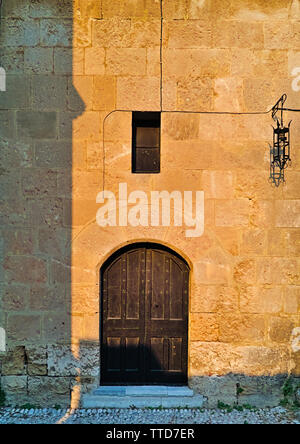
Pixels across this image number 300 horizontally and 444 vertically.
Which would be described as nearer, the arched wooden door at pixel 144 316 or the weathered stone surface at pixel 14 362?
the weathered stone surface at pixel 14 362

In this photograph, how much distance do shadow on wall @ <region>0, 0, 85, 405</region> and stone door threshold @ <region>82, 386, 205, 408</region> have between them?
1.48 ft

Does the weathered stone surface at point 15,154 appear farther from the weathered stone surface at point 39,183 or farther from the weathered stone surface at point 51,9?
the weathered stone surface at point 51,9

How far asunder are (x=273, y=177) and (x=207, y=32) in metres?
1.82

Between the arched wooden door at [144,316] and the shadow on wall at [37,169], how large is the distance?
0.49m

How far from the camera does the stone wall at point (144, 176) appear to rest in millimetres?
3760

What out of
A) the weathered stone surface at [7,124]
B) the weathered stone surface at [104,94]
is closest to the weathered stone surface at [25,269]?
the weathered stone surface at [7,124]

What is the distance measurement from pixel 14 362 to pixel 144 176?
2.63m

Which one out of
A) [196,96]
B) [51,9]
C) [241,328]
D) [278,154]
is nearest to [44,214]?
[196,96]

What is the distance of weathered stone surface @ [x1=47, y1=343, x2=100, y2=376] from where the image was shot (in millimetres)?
3805

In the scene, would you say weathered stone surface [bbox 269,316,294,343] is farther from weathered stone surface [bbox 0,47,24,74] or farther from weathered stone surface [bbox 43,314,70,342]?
weathered stone surface [bbox 0,47,24,74]

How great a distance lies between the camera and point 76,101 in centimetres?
377

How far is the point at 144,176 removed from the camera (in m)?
3.79

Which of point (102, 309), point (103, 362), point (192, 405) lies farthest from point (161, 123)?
point (192, 405)

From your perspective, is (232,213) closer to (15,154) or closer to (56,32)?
(15,154)
